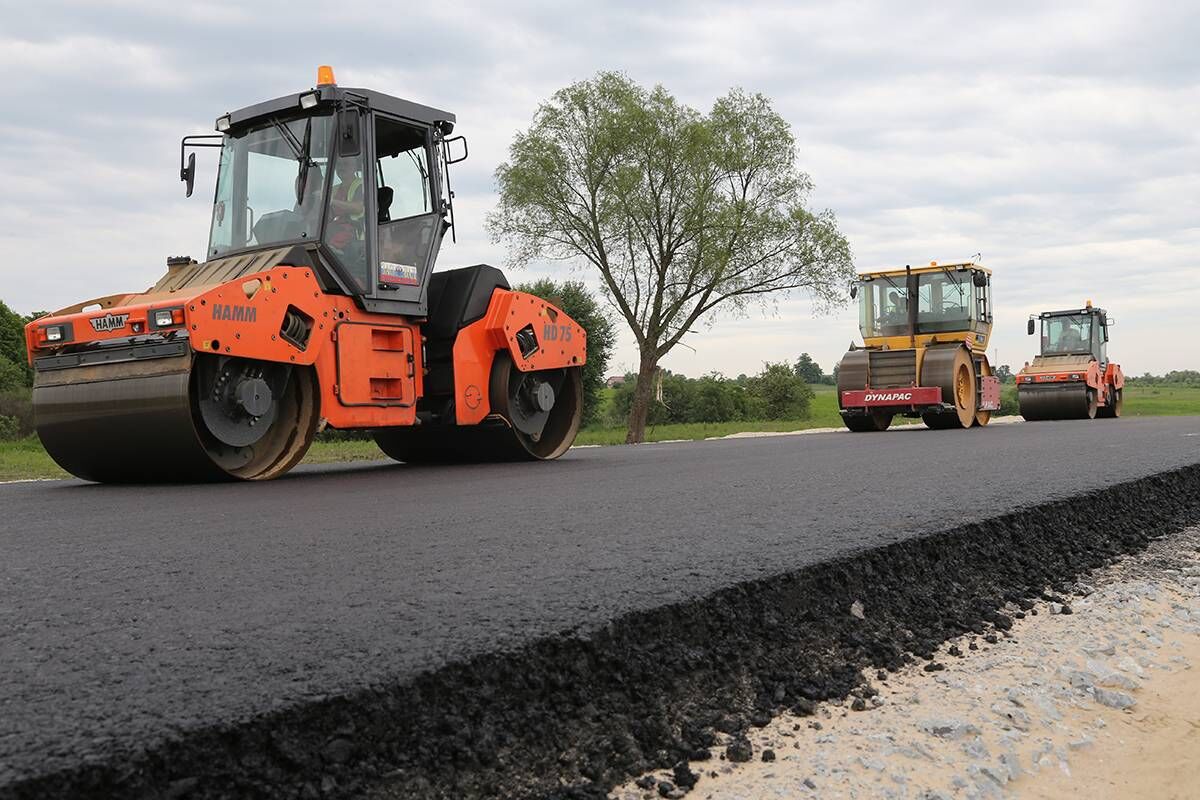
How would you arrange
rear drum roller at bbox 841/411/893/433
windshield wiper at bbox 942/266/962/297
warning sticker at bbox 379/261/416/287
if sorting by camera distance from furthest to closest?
rear drum roller at bbox 841/411/893/433 < windshield wiper at bbox 942/266/962/297 < warning sticker at bbox 379/261/416/287

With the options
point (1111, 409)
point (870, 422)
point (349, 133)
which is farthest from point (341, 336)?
point (1111, 409)

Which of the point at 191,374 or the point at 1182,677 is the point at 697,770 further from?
the point at 191,374

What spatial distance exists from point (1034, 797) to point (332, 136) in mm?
6357

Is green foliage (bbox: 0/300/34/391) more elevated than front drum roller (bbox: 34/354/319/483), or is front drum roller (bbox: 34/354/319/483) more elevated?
green foliage (bbox: 0/300/34/391)

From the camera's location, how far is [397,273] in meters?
7.53

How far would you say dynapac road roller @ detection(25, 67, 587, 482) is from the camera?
6070 millimetres

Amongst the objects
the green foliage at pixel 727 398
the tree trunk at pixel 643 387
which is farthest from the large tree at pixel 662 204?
the green foliage at pixel 727 398

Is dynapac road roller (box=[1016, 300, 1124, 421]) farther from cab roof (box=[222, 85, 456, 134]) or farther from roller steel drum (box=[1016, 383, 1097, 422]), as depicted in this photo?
cab roof (box=[222, 85, 456, 134])

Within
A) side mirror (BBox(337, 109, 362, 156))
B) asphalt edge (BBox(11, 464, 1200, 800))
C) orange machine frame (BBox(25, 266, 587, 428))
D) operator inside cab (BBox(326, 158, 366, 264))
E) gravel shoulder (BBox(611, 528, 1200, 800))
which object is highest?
side mirror (BBox(337, 109, 362, 156))

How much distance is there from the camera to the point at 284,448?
Answer: 6.79m

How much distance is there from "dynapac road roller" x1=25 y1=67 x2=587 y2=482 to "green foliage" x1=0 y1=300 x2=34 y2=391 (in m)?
21.8

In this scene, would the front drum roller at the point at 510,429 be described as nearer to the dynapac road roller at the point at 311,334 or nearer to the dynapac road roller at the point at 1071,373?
the dynapac road roller at the point at 311,334

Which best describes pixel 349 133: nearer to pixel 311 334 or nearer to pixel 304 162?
pixel 304 162

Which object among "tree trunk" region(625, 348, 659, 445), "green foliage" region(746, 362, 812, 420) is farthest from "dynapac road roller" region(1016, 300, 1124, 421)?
"green foliage" region(746, 362, 812, 420)
